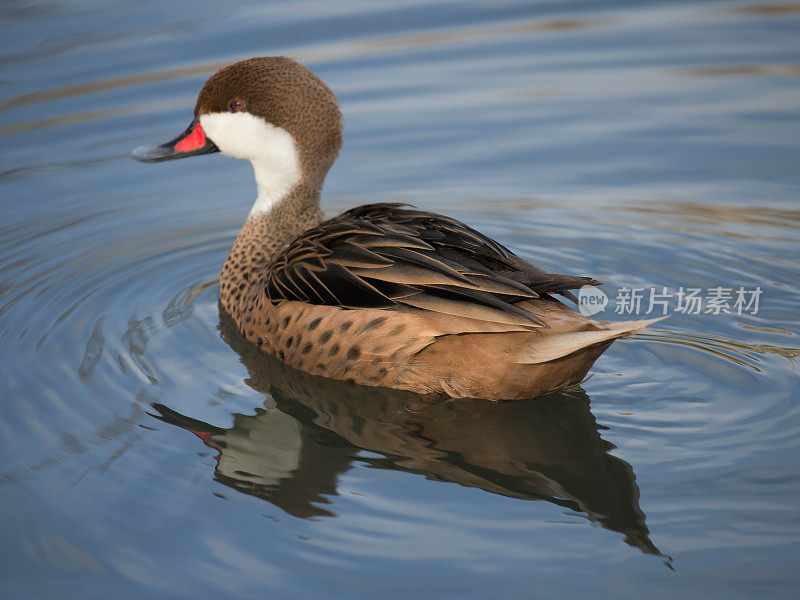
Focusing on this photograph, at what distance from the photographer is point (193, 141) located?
5727 mm

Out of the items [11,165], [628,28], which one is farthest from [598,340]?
[628,28]

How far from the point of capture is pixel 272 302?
4.94 metres

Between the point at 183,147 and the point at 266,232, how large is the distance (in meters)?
0.76

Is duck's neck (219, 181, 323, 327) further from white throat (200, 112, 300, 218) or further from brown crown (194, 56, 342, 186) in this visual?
brown crown (194, 56, 342, 186)

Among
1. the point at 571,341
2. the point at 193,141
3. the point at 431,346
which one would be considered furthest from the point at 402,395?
the point at 193,141

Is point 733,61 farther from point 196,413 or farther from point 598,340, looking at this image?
point 196,413

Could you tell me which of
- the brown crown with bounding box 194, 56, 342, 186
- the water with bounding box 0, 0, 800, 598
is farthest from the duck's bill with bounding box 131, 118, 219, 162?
the water with bounding box 0, 0, 800, 598

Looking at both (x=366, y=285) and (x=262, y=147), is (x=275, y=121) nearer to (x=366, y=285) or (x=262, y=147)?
(x=262, y=147)

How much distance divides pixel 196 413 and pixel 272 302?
71 centimetres

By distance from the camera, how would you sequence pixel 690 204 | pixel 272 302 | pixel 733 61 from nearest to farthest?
pixel 272 302
pixel 690 204
pixel 733 61

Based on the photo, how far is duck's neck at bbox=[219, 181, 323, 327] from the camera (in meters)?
5.41

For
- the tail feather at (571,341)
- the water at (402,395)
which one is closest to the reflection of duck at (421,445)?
the water at (402,395)

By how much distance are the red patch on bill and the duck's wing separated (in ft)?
3.54

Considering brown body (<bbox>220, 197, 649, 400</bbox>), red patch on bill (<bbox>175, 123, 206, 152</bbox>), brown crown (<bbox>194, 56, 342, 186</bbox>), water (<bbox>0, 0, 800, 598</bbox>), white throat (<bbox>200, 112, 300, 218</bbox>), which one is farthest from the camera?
red patch on bill (<bbox>175, 123, 206, 152</bbox>)
